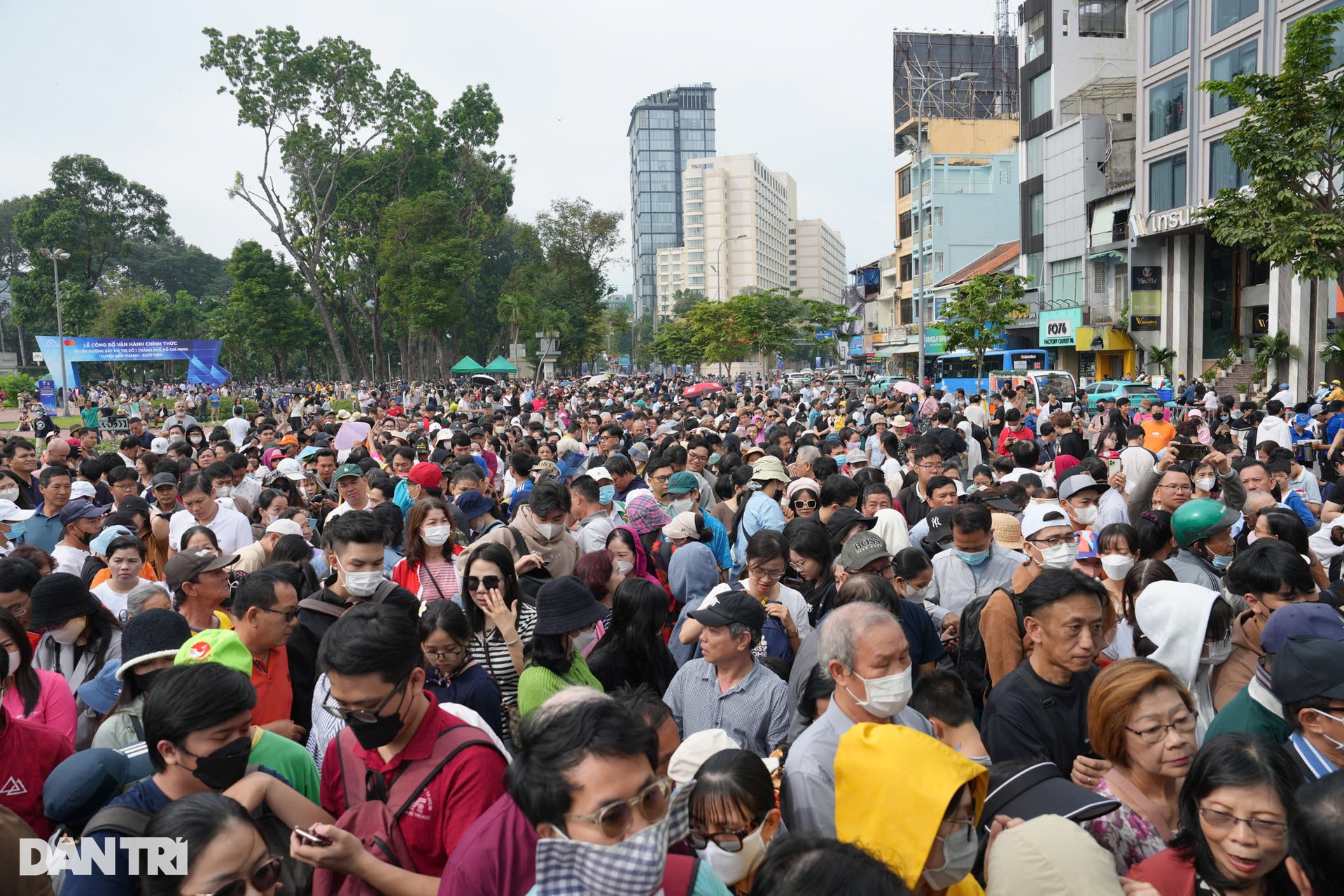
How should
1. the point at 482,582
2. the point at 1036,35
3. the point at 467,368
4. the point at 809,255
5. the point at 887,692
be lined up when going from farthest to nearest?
1. the point at 809,255
2. the point at 467,368
3. the point at 1036,35
4. the point at 482,582
5. the point at 887,692

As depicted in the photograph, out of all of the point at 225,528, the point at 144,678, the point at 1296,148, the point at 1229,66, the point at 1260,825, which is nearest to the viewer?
the point at 1260,825

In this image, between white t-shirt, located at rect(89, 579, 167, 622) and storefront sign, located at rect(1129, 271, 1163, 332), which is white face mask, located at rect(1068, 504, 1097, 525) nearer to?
white t-shirt, located at rect(89, 579, 167, 622)

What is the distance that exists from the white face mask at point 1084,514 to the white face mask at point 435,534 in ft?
13.4

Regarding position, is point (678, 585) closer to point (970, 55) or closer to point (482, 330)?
point (482, 330)

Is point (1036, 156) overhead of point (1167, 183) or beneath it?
overhead

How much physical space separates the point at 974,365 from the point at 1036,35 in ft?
56.3

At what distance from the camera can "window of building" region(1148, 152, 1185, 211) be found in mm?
32156

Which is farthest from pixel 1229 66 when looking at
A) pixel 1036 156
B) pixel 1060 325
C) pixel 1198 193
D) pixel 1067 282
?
pixel 1036 156

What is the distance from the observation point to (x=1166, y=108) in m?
32.7

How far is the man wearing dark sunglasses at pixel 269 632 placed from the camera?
396cm

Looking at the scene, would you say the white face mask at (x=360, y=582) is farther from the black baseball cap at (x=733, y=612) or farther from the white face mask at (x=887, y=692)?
the white face mask at (x=887, y=692)

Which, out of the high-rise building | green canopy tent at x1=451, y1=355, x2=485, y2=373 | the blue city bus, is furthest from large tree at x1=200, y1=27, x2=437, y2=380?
the high-rise building

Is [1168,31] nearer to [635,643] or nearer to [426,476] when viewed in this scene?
[426,476]

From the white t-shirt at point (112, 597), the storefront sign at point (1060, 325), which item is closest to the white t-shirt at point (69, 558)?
the white t-shirt at point (112, 597)
